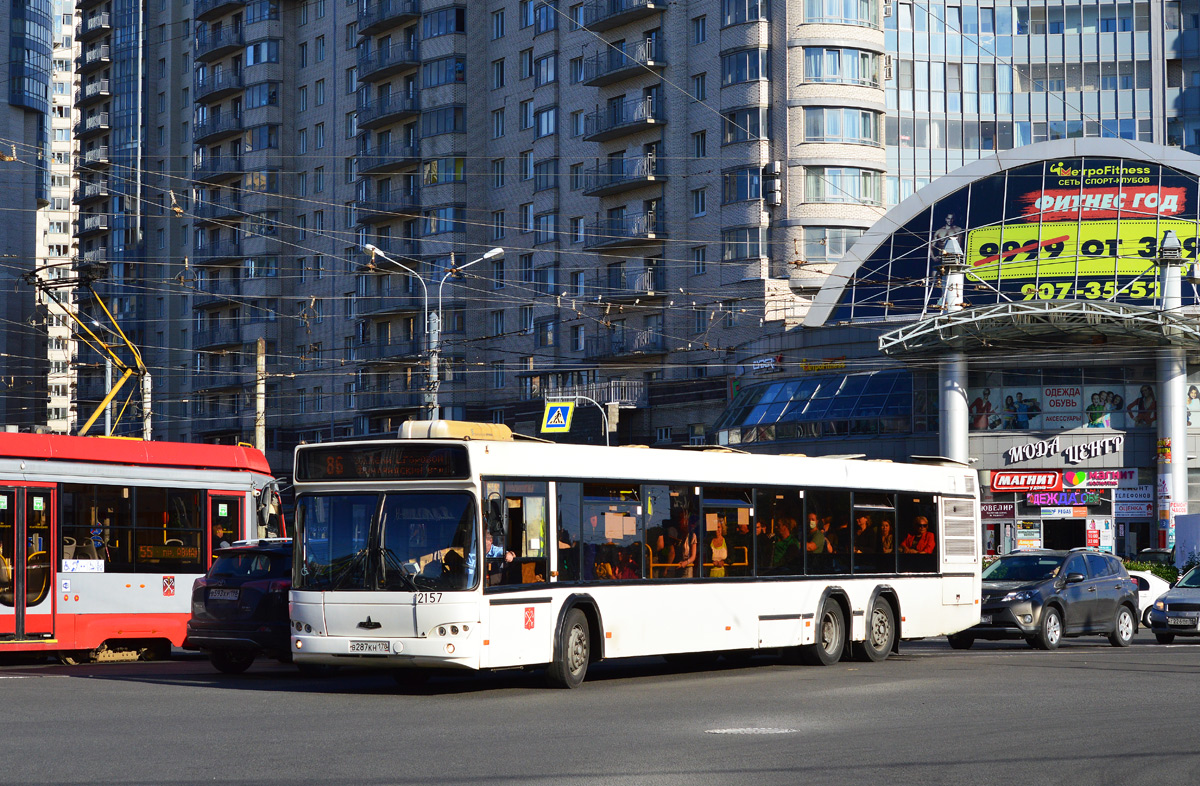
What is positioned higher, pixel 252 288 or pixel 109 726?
pixel 252 288

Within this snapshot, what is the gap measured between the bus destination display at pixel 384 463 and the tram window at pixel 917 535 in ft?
25.4

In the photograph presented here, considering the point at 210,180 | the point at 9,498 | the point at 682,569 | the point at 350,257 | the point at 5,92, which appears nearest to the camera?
the point at 682,569

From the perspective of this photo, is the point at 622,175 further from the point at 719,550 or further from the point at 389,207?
the point at 719,550

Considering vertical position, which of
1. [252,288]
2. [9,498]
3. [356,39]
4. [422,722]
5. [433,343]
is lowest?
[422,722]

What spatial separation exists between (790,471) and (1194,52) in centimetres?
6095

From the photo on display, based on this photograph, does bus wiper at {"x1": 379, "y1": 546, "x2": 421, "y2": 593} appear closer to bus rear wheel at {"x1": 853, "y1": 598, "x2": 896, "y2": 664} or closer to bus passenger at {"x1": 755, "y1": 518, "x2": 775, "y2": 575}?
bus passenger at {"x1": 755, "y1": 518, "x2": 775, "y2": 575}

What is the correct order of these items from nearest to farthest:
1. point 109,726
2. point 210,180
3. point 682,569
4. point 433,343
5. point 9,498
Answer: point 109,726
point 682,569
point 9,498
point 433,343
point 210,180

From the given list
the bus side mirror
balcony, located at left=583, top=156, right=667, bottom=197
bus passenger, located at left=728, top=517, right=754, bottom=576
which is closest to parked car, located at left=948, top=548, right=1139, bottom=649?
bus passenger, located at left=728, top=517, right=754, bottom=576

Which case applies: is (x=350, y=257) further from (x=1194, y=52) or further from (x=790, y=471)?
(x=790, y=471)

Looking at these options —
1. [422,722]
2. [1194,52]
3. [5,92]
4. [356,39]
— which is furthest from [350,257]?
[422,722]

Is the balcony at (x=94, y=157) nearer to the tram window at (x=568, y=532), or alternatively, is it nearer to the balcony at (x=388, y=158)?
the balcony at (x=388, y=158)

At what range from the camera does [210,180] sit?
85.5m

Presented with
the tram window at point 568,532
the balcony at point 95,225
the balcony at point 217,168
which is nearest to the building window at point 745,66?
the balcony at point 217,168

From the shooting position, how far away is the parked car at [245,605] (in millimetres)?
17953
